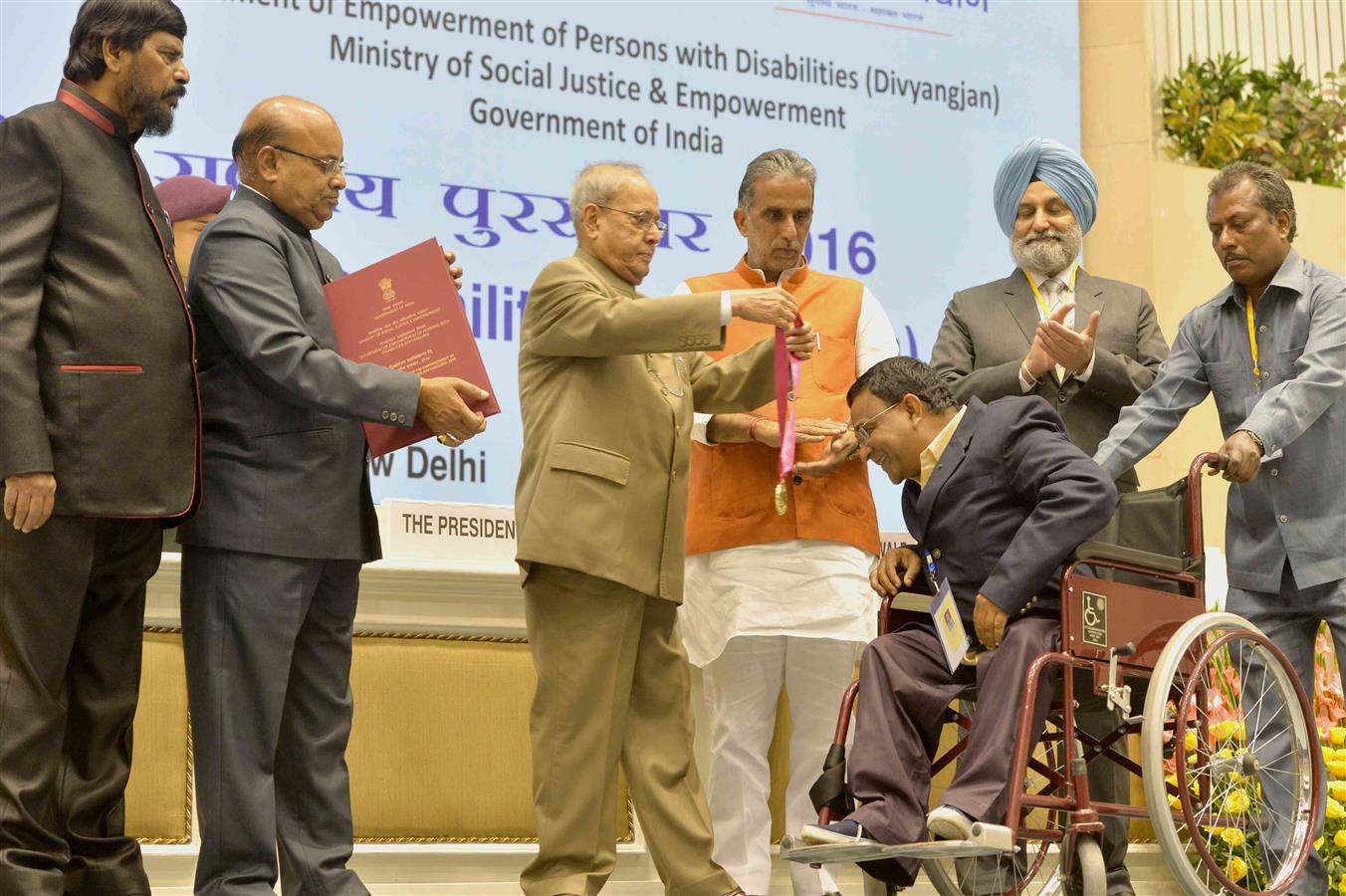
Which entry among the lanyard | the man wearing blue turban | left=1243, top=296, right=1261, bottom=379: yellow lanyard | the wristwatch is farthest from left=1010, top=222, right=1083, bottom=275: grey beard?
the lanyard

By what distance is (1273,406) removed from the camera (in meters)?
3.73

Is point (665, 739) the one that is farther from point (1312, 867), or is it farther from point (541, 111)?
point (541, 111)

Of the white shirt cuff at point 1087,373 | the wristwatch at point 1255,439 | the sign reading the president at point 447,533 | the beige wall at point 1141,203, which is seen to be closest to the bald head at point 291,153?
the sign reading the president at point 447,533

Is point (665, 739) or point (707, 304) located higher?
point (707, 304)

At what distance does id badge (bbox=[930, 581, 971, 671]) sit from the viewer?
3.32 metres

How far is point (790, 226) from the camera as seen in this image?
4.02m

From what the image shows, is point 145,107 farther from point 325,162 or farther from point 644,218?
point 644,218

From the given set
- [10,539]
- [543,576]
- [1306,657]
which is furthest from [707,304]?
[1306,657]

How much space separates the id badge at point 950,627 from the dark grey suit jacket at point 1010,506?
8cm

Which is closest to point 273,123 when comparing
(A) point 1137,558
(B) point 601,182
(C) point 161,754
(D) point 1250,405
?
(B) point 601,182

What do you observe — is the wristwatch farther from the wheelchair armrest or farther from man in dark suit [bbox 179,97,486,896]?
man in dark suit [bbox 179,97,486,896]

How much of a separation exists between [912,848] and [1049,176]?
191 cm

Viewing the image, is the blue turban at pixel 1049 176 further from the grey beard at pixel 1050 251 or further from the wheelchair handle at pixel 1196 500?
the wheelchair handle at pixel 1196 500

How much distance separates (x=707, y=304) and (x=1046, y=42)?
318cm
